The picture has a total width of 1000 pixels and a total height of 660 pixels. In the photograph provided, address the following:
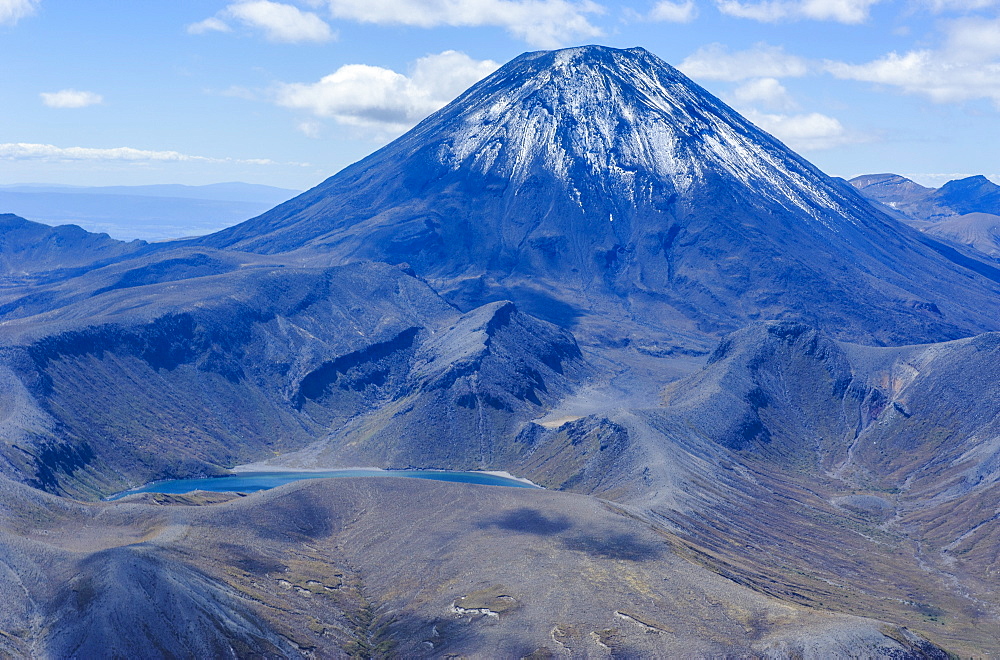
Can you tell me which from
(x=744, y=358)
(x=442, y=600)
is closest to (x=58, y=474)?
(x=442, y=600)

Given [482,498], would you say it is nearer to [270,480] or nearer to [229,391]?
[270,480]

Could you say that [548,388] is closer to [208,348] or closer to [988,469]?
[208,348]

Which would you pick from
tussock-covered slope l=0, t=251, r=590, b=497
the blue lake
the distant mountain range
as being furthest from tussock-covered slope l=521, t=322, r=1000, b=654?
tussock-covered slope l=0, t=251, r=590, b=497

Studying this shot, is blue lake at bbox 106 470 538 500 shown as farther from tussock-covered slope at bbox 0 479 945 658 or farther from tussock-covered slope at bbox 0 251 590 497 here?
tussock-covered slope at bbox 0 479 945 658

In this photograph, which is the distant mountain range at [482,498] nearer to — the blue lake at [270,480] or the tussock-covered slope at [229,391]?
the tussock-covered slope at [229,391]

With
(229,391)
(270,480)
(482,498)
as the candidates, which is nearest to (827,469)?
(482,498)

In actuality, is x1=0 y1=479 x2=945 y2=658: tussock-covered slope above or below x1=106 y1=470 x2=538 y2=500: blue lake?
above

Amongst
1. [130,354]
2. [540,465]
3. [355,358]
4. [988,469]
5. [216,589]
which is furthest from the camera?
[355,358]

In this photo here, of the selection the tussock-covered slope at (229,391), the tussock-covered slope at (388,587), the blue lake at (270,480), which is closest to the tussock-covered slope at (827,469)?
the blue lake at (270,480)

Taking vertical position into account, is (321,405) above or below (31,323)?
below
